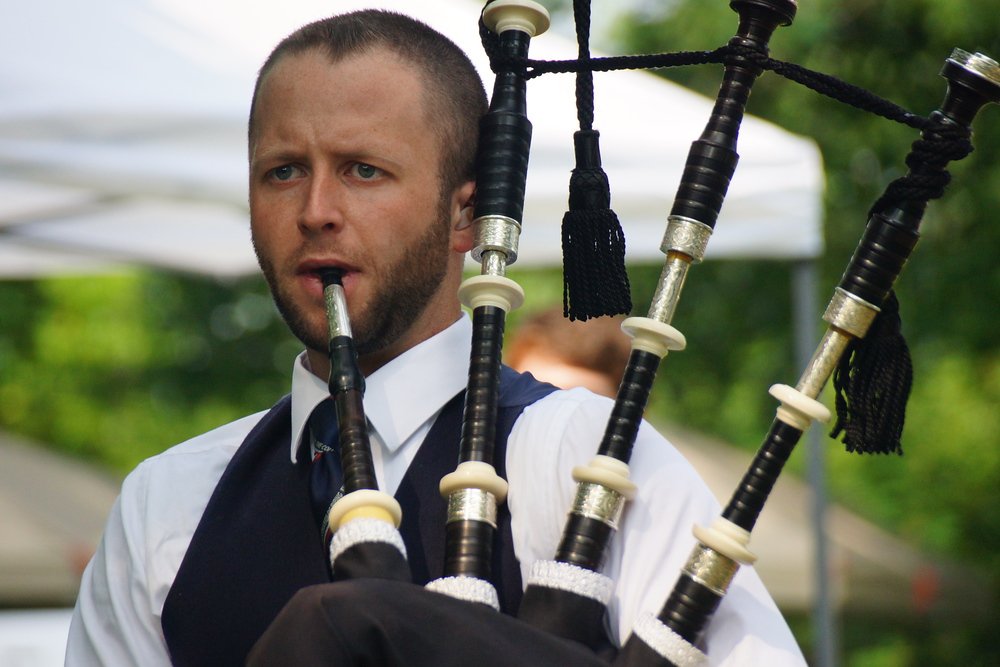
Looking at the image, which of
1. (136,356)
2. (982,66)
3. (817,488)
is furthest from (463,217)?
(136,356)

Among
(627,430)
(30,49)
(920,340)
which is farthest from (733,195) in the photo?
(920,340)

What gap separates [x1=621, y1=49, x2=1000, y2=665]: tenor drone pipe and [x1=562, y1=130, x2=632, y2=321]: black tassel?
0.26 meters

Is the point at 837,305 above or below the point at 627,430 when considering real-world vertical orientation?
above

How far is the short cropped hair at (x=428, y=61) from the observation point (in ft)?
5.21

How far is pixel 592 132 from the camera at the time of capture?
5.32 feet

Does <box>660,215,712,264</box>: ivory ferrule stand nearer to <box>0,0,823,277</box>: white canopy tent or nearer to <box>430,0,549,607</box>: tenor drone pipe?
<box>430,0,549,607</box>: tenor drone pipe

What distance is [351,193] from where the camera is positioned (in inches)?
60.3

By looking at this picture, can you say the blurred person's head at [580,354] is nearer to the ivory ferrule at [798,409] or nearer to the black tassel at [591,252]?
the black tassel at [591,252]

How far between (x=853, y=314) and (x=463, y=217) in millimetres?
492

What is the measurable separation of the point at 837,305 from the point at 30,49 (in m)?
2.17

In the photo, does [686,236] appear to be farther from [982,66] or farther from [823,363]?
[982,66]

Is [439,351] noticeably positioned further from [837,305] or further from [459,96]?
[837,305]

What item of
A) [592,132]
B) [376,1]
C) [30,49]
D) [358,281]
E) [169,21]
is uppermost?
[376,1]

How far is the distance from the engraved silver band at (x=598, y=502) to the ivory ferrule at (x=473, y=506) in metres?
0.09
